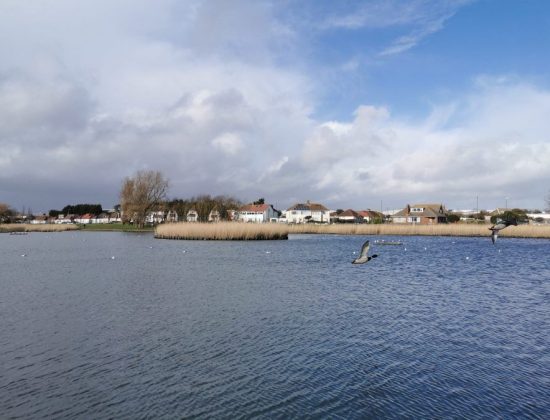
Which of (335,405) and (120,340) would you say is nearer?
(335,405)

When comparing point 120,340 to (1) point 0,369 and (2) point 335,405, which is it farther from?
(2) point 335,405

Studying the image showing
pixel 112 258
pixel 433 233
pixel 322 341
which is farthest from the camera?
pixel 433 233

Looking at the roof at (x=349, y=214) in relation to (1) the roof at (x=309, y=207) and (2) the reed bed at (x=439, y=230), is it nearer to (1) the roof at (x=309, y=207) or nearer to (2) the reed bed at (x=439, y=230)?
(1) the roof at (x=309, y=207)

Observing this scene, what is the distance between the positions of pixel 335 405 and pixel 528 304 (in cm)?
1298

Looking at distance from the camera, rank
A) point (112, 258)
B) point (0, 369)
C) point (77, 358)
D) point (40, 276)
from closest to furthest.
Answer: point (0, 369) → point (77, 358) → point (40, 276) → point (112, 258)

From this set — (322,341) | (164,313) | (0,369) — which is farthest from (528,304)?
(0,369)

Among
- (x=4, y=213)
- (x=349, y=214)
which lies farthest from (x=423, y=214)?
(x=4, y=213)

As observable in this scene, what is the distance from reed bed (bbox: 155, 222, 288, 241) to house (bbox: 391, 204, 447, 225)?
234ft

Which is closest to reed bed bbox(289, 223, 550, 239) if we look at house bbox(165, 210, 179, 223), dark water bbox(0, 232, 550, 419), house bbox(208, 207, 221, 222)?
dark water bbox(0, 232, 550, 419)

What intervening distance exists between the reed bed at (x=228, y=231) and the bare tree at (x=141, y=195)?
3917cm

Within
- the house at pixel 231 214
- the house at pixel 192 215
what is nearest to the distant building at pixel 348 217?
the house at pixel 231 214

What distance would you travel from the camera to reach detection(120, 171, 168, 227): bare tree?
10150cm

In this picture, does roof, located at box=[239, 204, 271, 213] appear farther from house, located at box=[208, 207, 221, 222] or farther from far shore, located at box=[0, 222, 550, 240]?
far shore, located at box=[0, 222, 550, 240]

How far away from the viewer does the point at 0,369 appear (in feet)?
36.4
